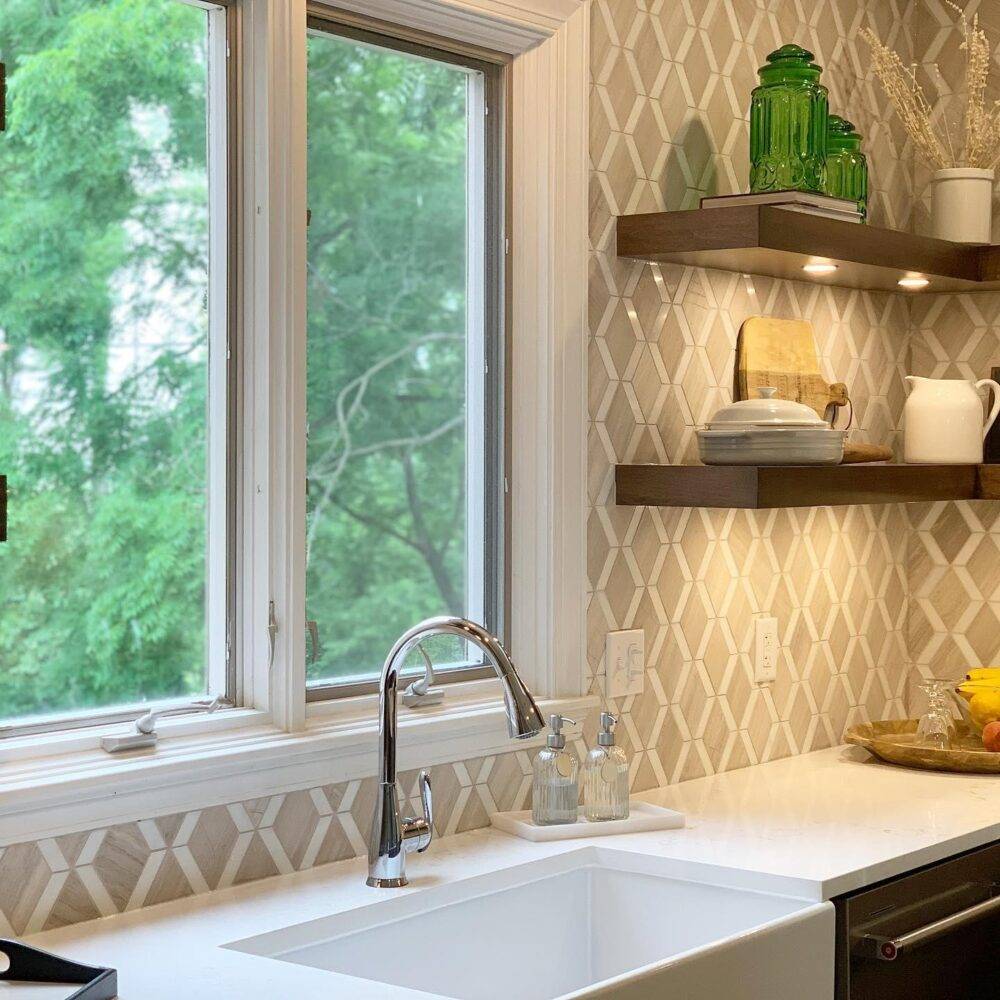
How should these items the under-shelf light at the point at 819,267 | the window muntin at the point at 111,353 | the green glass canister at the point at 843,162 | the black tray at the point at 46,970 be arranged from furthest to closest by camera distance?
the green glass canister at the point at 843,162
the under-shelf light at the point at 819,267
the window muntin at the point at 111,353
the black tray at the point at 46,970

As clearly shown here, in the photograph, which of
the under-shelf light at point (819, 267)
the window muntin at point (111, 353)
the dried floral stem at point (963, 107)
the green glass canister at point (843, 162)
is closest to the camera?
the window muntin at point (111, 353)

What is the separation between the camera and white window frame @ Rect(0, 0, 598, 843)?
1941mm

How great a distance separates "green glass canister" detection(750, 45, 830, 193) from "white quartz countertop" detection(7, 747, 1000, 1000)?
1.07 metres

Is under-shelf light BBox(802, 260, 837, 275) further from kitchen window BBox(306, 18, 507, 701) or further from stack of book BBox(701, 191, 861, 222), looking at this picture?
Answer: kitchen window BBox(306, 18, 507, 701)

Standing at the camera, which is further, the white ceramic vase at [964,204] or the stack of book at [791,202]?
the white ceramic vase at [964,204]

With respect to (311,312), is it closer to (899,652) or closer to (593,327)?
(593,327)

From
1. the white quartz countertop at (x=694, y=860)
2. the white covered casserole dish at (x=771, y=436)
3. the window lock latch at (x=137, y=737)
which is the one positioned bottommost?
the white quartz countertop at (x=694, y=860)

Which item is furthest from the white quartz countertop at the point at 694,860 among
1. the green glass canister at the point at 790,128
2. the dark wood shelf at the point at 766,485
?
the green glass canister at the point at 790,128

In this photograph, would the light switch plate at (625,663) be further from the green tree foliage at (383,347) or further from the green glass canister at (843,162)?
the green glass canister at (843,162)

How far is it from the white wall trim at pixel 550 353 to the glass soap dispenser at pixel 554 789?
0.68 ft

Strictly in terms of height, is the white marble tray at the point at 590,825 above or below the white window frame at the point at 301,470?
below

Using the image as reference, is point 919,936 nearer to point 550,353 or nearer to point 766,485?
point 766,485

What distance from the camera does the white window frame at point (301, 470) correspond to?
194 centimetres

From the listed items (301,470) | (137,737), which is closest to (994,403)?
(301,470)
